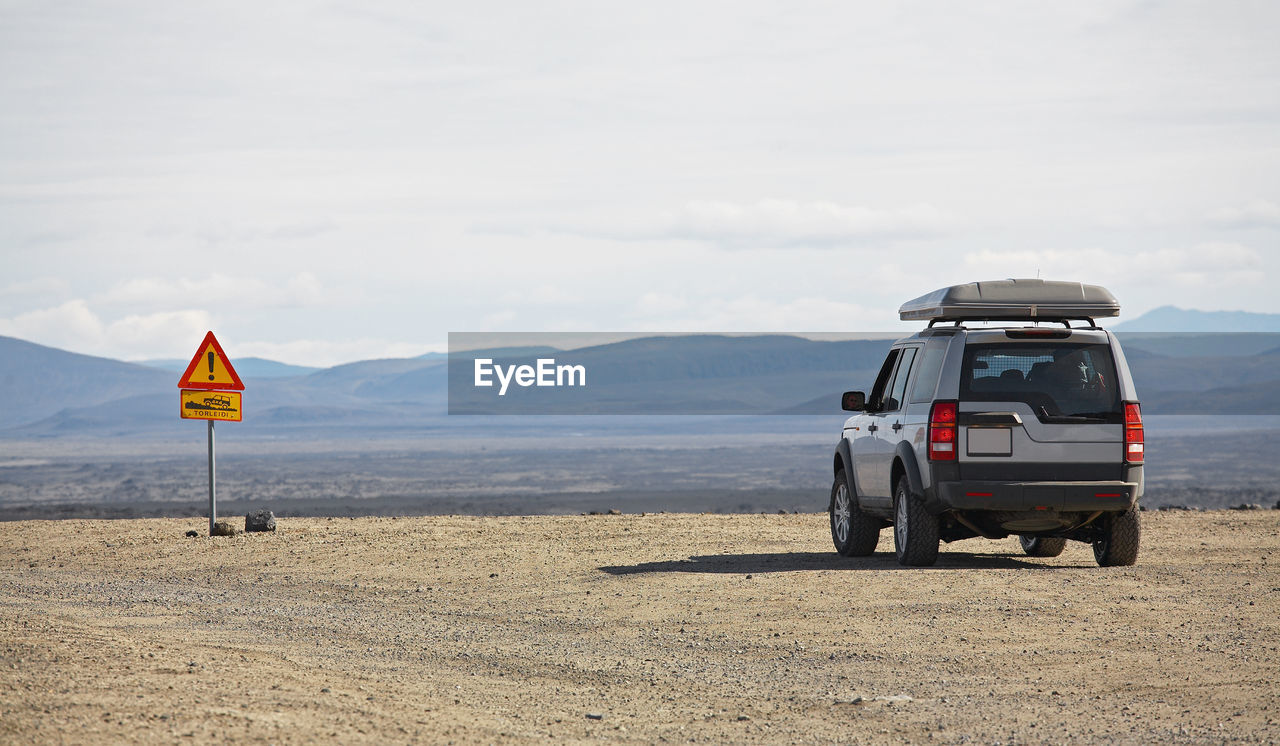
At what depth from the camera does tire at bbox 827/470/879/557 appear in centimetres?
1580

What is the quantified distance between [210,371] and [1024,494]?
1155cm

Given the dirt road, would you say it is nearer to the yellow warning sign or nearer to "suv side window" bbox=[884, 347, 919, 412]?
"suv side window" bbox=[884, 347, 919, 412]

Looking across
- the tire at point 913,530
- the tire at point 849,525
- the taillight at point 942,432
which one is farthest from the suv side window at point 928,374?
the tire at point 849,525

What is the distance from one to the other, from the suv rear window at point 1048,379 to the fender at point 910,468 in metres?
0.86

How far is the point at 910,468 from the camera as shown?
14039 millimetres

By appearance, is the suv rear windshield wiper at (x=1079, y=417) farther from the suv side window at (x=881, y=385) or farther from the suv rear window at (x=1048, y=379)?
the suv side window at (x=881, y=385)

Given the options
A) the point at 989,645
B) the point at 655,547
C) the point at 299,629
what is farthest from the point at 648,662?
the point at 655,547

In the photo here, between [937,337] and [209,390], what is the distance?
10627 millimetres

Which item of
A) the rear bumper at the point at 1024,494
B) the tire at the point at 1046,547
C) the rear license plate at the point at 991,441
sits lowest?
the tire at the point at 1046,547

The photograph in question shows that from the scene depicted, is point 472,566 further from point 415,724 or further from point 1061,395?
point 415,724

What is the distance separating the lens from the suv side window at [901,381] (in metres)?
14.9

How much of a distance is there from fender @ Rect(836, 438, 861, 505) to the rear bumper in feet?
7.49

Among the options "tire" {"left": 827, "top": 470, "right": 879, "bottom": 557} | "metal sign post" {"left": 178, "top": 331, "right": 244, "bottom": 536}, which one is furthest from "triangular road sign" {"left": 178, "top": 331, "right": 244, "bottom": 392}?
"tire" {"left": 827, "top": 470, "right": 879, "bottom": 557}

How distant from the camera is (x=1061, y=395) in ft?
44.8
